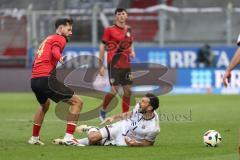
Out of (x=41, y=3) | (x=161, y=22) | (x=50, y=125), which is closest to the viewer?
(x=50, y=125)

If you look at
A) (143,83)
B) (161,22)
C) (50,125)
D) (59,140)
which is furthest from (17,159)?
(161,22)

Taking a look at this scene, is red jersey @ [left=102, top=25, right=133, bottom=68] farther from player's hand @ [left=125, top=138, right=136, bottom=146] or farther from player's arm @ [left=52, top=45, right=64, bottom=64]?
player's hand @ [left=125, top=138, right=136, bottom=146]

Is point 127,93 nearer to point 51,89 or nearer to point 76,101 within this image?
point 76,101

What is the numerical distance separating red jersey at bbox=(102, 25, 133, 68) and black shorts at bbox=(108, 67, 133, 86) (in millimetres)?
106

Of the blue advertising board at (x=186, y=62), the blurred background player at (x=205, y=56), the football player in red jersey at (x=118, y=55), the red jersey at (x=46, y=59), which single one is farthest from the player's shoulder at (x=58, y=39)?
the blurred background player at (x=205, y=56)

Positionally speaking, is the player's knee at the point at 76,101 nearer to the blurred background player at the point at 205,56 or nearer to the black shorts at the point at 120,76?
the black shorts at the point at 120,76

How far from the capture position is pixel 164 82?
32.4m

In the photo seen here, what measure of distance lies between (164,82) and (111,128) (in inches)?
768

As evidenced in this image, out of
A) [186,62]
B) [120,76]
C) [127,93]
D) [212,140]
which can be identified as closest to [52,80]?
[212,140]

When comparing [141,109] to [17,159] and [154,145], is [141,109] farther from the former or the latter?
[17,159]

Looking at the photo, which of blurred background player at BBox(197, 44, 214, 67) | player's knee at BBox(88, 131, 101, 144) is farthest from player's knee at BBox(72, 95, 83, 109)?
blurred background player at BBox(197, 44, 214, 67)

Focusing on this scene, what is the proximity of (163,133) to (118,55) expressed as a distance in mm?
3432

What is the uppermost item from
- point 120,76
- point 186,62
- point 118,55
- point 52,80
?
point 52,80

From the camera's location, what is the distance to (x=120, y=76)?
1841cm
